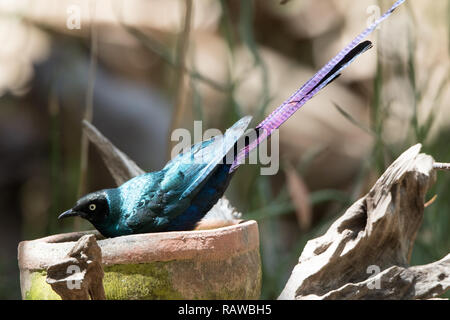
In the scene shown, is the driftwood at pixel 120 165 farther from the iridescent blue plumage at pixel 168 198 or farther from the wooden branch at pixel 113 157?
the iridescent blue plumage at pixel 168 198

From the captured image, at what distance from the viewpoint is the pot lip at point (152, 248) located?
1214mm

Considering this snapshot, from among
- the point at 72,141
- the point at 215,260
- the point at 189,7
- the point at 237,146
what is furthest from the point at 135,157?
the point at 215,260

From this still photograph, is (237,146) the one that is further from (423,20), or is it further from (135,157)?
(423,20)

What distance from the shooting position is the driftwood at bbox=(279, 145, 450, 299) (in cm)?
122

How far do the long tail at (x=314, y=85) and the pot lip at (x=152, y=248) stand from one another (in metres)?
0.34

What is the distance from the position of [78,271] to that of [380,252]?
61 centimetres

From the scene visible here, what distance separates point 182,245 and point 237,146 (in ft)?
1.34

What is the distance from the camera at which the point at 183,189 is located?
60.0 inches

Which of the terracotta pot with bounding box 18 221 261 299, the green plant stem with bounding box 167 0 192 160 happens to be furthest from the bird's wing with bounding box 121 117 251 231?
the green plant stem with bounding box 167 0 192 160

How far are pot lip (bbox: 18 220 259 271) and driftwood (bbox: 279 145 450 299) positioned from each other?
18 centimetres

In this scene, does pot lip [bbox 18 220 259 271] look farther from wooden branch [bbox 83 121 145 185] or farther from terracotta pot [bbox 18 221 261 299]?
wooden branch [bbox 83 121 145 185]

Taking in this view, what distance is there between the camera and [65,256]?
44.6 inches

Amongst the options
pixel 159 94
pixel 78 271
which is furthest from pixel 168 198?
pixel 159 94

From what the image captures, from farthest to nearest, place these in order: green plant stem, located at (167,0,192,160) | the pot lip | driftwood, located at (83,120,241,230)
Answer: green plant stem, located at (167,0,192,160) → driftwood, located at (83,120,241,230) → the pot lip
